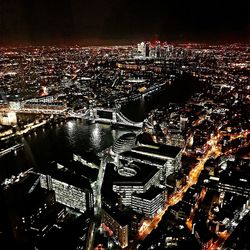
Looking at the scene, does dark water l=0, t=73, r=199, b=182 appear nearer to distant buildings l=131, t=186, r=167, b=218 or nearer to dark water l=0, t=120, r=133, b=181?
dark water l=0, t=120, r=133, b=181

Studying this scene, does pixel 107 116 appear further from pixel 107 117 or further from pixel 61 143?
A: pixel 61 143

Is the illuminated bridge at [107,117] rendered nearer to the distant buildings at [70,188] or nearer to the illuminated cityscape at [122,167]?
the illuminated cityscape at [122,167]

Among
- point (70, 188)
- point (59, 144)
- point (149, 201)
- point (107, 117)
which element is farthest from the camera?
point (107, 117)

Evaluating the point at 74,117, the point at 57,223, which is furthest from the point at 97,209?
the point at 74,117

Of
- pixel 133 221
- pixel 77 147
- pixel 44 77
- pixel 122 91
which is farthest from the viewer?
pixel 44 77

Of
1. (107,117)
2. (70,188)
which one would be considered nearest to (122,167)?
(70,188)

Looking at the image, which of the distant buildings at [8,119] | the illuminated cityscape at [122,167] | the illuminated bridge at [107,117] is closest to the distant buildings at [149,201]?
the illuminated cityscape at [122,167]

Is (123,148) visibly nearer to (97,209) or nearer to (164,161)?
(164,161)
